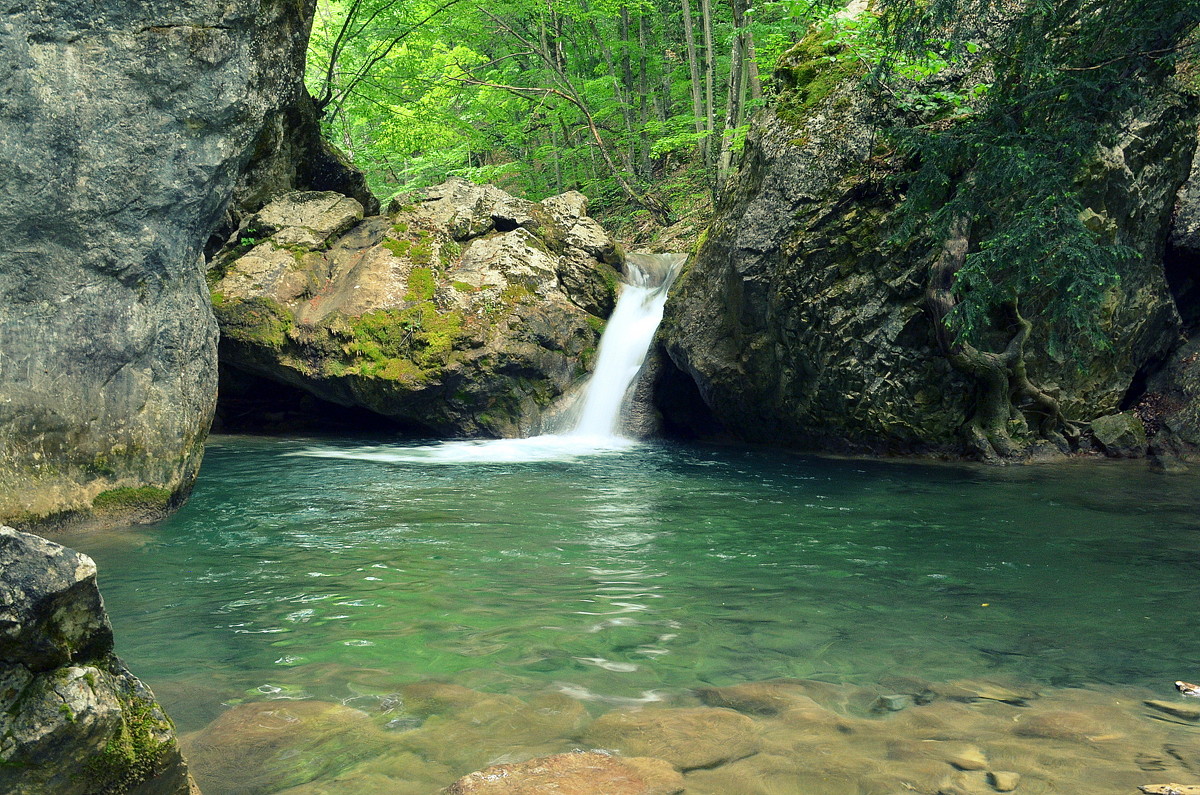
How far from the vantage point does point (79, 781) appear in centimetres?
254

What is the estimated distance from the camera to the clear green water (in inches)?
174

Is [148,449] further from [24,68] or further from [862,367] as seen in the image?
Result: [862,367]

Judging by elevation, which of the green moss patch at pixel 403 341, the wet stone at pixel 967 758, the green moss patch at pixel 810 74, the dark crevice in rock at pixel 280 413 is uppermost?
the green moss patch at pixel 810 74

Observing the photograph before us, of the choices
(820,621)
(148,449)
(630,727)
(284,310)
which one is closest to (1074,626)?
(820,621)

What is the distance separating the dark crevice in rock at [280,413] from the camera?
16.0 meters

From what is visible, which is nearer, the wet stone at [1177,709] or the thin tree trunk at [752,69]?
the wet stone at [1177,709]

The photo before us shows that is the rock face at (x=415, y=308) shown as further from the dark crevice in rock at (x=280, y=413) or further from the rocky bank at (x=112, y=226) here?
the rocky bank at (x=112, y=226)

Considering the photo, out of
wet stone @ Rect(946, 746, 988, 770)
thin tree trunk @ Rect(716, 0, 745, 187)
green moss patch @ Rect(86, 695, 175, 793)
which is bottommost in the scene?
wet stone @ Rect(946, 746, 988, 770)

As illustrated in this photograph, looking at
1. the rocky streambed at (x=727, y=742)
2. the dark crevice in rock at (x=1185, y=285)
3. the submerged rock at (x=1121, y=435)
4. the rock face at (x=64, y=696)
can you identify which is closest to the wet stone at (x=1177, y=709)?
the rocky streambed at (x=727, y=742)

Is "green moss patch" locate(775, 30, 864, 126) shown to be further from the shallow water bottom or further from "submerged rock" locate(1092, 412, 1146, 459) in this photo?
"submerged rock" locate(1092, 412, 1146, 459)

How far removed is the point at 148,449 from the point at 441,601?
13.2ft

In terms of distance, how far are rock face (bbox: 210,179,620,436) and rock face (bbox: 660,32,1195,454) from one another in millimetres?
4046

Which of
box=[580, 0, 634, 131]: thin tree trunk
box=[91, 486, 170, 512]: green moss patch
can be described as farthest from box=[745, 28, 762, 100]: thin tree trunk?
box=[91, 486, 170, 512]: green moss patch

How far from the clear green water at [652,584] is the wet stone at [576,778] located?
0.70m
